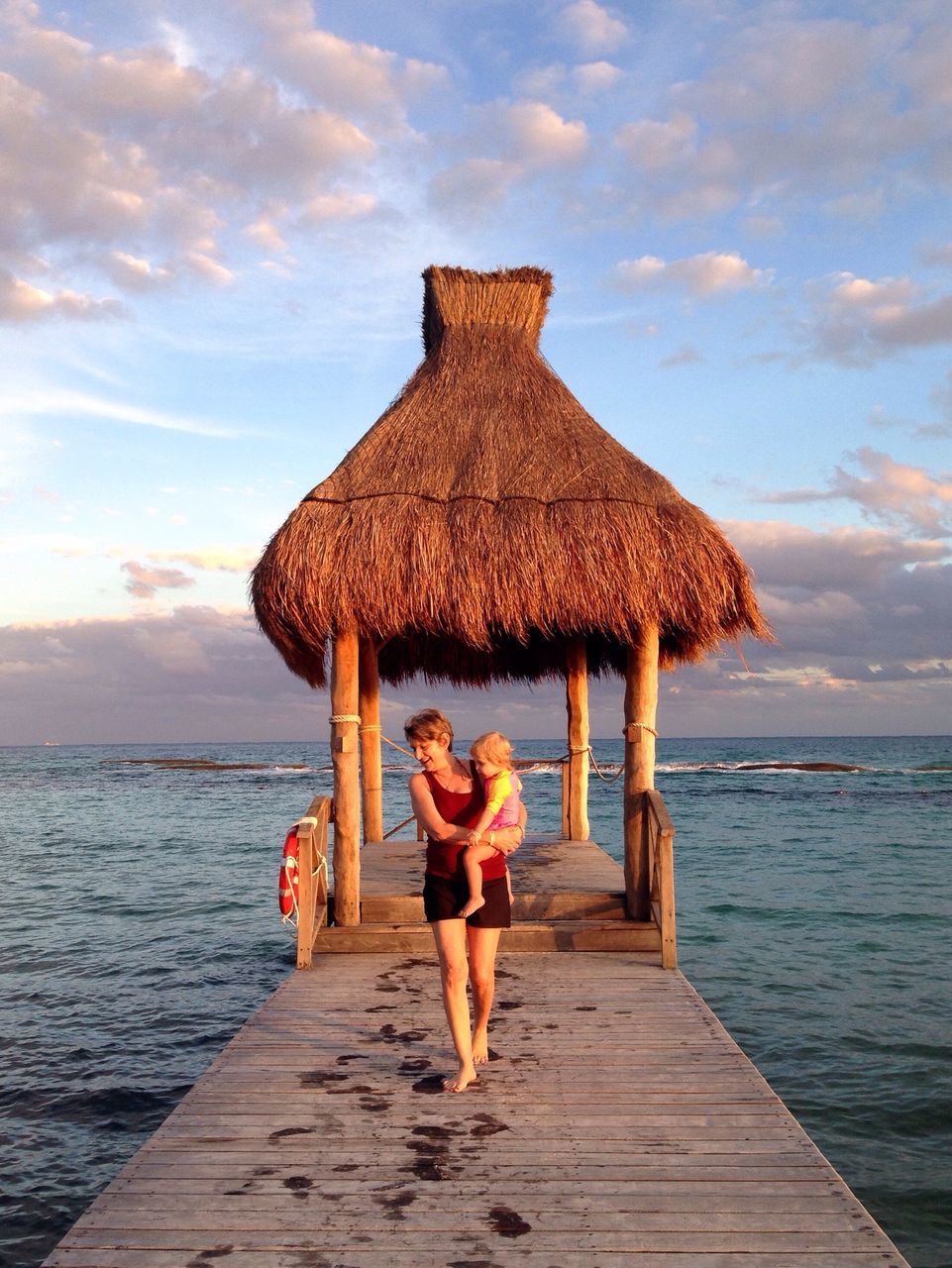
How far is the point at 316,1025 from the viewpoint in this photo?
5.37 m

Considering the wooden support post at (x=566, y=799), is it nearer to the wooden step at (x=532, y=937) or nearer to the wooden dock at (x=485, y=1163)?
the wooden step at (x=532, y=937)

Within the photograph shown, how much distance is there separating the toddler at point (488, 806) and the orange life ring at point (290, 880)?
7.74 ft

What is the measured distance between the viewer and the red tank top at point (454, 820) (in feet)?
14.2

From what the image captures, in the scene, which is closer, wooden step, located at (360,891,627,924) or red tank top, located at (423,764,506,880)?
red tank top, located at (423,764,506,880)

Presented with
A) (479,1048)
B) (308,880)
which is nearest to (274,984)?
(308,880)

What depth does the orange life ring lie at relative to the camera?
6.39 meters

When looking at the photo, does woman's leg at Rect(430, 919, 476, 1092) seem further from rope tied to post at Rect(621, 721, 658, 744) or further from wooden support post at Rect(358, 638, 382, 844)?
wooden support post at Rect(358, 638, 382, 844)

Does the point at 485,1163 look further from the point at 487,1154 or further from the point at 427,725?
the point at 427,725

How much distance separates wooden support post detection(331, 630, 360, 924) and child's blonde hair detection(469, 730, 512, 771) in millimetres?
2875

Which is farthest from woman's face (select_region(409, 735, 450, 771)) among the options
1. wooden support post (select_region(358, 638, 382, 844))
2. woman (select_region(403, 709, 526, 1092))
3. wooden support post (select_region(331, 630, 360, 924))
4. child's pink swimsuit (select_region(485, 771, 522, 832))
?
wooden support post (select_region(358, 638, 382, 844))

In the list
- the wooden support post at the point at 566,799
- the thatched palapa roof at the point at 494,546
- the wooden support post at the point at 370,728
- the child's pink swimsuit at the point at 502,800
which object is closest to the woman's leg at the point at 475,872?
the child's pink swimsuit at the point at 502,800

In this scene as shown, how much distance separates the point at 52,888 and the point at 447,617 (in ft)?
41.4

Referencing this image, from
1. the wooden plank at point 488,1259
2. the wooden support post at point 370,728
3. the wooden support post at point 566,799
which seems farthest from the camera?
the wooden support post at point 566,799

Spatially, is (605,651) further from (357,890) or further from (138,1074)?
(138,1074)
